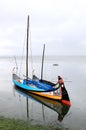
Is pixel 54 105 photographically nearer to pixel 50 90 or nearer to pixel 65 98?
pixel 65 98

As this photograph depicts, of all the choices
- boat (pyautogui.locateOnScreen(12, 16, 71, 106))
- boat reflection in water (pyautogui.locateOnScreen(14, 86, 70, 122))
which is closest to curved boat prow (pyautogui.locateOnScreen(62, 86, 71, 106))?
boat (pyautogui.locateOnScreen(12, 16, 71, 106))

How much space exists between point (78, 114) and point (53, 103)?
14.5ft

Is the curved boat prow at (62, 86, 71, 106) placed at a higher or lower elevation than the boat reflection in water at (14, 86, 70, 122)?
higher

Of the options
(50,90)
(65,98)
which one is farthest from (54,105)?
(50,90)

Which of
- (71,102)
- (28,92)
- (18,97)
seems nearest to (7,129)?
(71,102)

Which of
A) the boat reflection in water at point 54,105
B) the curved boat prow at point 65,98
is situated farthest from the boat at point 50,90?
the boat reflection in water at point 54,105

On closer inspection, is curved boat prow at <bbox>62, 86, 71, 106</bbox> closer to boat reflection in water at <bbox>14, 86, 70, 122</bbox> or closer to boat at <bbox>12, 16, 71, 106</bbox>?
boat at <bbox>12, 16, 71, 106</bbox>

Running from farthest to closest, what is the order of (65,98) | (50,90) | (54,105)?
(50,90) < (65,98) < (54,105)

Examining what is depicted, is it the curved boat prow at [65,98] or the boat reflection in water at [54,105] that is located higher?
the curved boat prow at [65,98]

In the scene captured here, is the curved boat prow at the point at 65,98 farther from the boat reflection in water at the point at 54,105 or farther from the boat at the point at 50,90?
the boat reflection in water at the point at 54,105

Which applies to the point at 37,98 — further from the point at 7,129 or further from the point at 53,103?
the point at 7,129

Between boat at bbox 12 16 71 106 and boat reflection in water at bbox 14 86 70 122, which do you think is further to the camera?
boat at bbox 12 16 71 106

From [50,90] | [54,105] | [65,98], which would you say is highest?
[50,90]

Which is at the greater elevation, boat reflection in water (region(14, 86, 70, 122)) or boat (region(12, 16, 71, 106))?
boat (region(12, 16, 71, 106))
